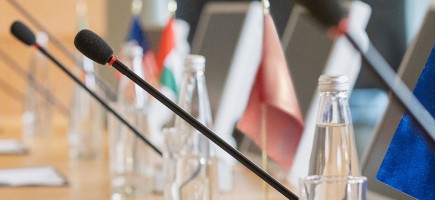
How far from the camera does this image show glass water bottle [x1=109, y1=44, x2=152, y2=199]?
72.9 inches

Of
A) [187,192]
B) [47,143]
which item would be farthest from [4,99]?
[187,192]

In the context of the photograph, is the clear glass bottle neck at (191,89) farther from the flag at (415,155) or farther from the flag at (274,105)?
the flag at (415,155)

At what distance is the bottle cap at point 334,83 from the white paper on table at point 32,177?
103 centimetres

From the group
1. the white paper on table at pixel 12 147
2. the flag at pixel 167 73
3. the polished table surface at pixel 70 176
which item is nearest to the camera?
the polished table surface at pixel 70 176

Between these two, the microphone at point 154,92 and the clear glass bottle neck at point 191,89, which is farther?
the clear glass bottle neck at point 191,89

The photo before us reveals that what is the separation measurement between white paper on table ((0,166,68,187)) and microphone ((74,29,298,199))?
96 centimetres

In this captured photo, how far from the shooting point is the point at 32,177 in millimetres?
2090

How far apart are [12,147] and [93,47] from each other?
1880 mm

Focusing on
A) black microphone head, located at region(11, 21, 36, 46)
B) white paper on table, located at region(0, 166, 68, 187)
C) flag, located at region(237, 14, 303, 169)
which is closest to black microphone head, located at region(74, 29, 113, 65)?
flag, located at region(237, 14, 303, 169)

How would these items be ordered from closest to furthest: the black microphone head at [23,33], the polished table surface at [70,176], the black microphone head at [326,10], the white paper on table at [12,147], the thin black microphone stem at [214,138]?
the thin black microphone stem at [214,138] → the black microphone head at [326,10] → the black microphone head at [23,33] → the polished table surface at [70,176] → the white paper on table at [12,147]

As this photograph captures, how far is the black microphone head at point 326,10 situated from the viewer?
1094mm

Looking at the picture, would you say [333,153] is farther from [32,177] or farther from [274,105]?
[32,177]

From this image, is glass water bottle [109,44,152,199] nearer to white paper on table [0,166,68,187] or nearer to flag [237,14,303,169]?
white paper on table [0,166,68,187]

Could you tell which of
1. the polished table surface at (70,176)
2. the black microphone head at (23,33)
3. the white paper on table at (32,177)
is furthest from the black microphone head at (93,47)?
the white paper on table at (32,177)
